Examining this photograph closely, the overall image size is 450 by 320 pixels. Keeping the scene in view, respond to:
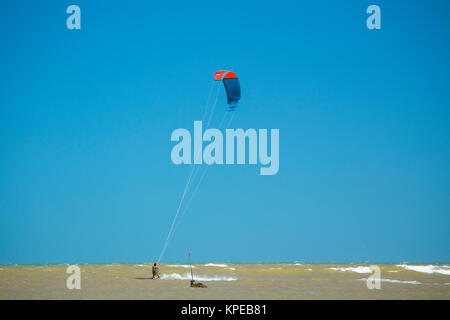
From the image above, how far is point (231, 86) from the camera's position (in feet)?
91.3

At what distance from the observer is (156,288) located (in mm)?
25047

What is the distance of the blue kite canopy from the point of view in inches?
1077

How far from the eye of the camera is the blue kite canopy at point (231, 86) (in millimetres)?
27344
